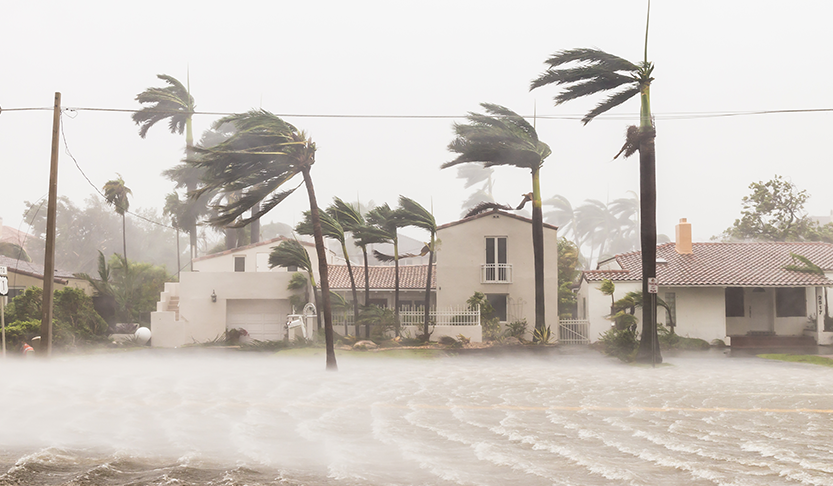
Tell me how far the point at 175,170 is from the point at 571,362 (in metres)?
32.1

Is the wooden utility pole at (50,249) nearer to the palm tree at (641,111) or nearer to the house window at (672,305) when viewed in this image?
the palm tree at (641,111)

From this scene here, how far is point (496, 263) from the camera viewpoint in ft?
98.3

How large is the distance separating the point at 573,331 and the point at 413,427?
65.7 feet

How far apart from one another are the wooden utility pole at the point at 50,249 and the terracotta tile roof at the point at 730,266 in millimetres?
20446

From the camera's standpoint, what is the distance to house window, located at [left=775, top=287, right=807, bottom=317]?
28.2 metres

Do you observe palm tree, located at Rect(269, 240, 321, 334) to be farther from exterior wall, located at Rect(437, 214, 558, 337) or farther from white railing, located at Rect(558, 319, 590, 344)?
white railing, located at Rect(558, 319, 590, 344)

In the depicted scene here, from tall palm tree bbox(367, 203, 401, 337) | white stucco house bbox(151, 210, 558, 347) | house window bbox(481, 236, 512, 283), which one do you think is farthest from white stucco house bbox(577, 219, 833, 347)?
tall palm tree bbox(367, 203, 401, 337)

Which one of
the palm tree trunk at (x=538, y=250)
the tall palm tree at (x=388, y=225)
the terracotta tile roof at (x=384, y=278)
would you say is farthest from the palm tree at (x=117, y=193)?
the palm tree trunk at (x=538, y=250)

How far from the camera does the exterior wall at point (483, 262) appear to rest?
2972 cm

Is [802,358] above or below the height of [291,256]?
below

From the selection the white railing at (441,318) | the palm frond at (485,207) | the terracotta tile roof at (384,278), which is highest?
the palm frond at (485,207)

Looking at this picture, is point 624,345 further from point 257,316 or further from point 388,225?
point 257,316

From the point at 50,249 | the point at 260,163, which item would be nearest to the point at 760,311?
the point at 260,163

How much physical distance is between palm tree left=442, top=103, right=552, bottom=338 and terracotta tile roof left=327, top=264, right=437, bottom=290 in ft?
17.2
